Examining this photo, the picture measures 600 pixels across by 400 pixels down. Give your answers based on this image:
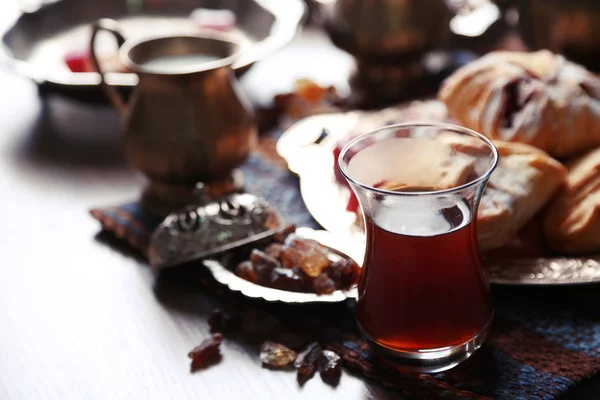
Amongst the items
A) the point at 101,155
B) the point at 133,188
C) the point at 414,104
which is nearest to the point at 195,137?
the point at 133,188

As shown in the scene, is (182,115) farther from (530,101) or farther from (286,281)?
(530,101)

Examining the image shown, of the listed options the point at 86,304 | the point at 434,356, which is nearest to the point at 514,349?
the point at 434,356

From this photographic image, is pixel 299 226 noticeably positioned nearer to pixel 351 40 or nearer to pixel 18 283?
pixel 18 283

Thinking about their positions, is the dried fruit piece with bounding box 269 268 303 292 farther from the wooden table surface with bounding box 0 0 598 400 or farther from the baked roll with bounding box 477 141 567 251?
the baked roll with bounding box 477 141 567 251

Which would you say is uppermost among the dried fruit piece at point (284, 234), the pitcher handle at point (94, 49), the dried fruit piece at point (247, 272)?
the pitcher handle at point (94, 49)

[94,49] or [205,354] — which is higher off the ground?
[94,49]

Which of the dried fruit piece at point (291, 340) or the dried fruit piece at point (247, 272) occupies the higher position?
the dried fruit piece at point (247, 272)

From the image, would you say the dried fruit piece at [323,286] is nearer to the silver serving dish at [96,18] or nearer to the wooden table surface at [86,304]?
the wooden table surface at [86,304]

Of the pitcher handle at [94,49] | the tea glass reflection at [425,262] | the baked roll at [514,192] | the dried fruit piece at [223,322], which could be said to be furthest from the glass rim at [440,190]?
the pitcher handle at [94,49]
